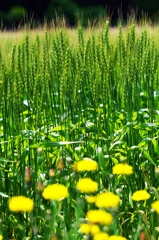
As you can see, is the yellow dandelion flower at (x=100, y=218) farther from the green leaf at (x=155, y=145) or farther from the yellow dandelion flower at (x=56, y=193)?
the green leaf at (x=155, y=145)

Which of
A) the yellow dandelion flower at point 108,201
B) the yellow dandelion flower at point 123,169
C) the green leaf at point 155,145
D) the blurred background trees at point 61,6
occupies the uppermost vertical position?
the yellow dandelion flower at point 108,201

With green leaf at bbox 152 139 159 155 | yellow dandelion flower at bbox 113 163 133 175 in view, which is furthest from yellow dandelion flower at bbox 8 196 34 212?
green leaf at bbox 152 139 159 155

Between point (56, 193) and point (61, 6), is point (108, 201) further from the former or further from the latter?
point (61, 6)

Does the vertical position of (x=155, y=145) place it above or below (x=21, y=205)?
below

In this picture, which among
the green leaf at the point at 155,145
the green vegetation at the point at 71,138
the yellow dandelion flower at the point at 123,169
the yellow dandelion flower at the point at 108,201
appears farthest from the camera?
the green leaf at the point at 155,145

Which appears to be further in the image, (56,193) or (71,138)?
(71,138)

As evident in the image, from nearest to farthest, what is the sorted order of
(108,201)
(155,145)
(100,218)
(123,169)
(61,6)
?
(100,218) < (108,201) < (123,169) < (155,145) < (61,6)

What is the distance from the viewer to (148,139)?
3.64 m

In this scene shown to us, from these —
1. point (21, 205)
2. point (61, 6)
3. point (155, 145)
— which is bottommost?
point (61, 6)

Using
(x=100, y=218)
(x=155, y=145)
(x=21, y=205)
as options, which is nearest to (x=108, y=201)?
(x=100, y=218)

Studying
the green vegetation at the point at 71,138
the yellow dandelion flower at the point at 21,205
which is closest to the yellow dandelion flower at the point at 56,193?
the yellow dandelion flower at the point at 21,205

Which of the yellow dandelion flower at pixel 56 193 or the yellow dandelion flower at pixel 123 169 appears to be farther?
the yellow dandelion flower at pixel 123 169

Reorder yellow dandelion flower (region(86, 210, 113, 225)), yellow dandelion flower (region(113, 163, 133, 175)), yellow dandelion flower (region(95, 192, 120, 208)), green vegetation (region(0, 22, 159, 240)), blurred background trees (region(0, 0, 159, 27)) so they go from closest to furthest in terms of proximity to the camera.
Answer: yellow dandelion flower (region(86, 210, 113, 225))
yellow dandelion flower (region(95, 192, 120, 208))
yellow dandelion flower (region(113, 163, 133, 175))
green vegetation (region(0, 22, 159, 240))
blurred background trees (region(0, 0, 159, 27))

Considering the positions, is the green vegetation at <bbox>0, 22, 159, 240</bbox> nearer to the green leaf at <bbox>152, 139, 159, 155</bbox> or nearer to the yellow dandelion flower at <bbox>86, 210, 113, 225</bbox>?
the green leaf at <bbox>152, 139, 159, 155</bbox>
